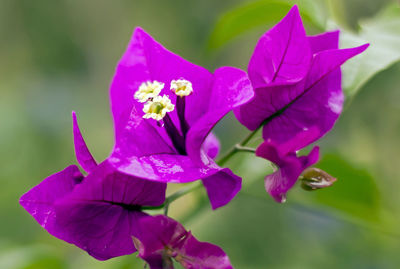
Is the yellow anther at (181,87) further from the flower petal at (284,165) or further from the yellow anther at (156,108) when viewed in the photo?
the flower petal at (284,165)

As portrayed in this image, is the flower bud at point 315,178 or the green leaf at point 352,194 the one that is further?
the green leaf at point 352,194

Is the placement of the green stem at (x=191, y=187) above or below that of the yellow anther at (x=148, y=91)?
below

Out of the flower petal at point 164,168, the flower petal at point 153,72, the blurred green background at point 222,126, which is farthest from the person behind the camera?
the blurred green background at point 222,126

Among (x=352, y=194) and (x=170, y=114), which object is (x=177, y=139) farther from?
(x=352, y=194)

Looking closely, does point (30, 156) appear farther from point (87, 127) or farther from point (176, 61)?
point (176, 61)

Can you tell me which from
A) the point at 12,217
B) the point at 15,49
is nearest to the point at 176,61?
the point at 12,217

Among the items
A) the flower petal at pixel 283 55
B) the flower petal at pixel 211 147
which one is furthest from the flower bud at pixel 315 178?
the flower petal at pixel 211 147
